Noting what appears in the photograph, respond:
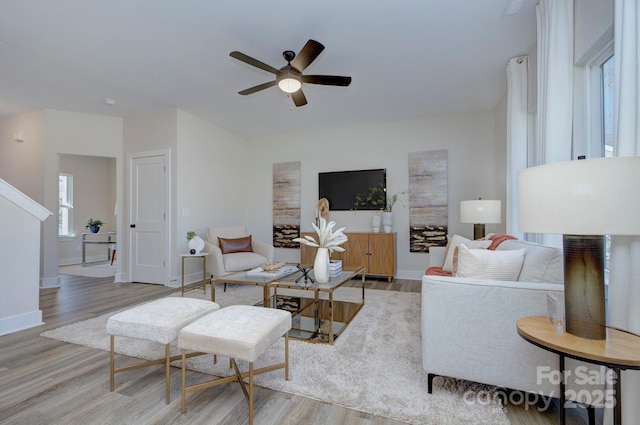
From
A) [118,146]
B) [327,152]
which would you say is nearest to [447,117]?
[327,152]

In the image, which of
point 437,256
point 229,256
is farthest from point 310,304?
point 229,256

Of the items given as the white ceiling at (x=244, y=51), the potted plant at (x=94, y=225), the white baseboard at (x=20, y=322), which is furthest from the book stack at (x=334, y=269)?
the potted plant at (x=94, y=225)

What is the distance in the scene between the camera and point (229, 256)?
4383mm

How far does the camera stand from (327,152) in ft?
18.4

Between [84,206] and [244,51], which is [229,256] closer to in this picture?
[244,51]

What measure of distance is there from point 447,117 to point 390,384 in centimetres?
435

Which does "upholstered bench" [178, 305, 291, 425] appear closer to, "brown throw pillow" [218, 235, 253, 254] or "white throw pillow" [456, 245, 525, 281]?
"white throw pillow" [456, 245, 525, 281]

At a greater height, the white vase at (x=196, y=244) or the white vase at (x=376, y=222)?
the white vase at (x=376, y=222)

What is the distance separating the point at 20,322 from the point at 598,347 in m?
4.26

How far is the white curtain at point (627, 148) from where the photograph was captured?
4.15ft

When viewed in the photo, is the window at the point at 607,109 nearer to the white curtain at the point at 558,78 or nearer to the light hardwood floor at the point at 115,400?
the white curtain at the point at 558,78

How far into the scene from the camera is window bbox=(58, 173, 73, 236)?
7176 millimetres

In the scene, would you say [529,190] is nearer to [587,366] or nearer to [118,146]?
[587,366]

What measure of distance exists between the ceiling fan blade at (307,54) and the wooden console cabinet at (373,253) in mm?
2924
